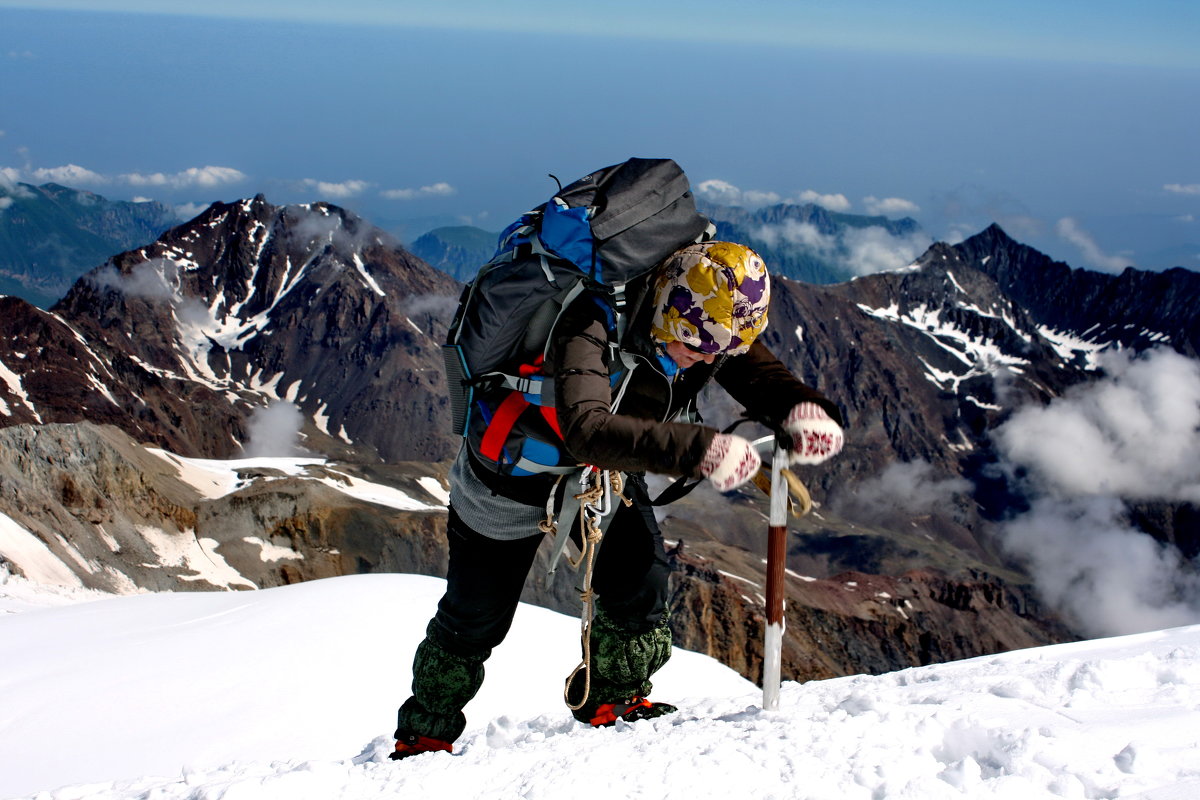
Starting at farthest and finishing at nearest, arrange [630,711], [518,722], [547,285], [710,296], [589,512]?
[630,711] < [518,722] < [589,512] < [710,296] < [547,285]

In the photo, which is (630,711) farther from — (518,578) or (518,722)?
(518,578)

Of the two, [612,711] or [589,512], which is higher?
[589,512]

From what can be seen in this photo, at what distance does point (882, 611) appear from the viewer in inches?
4380

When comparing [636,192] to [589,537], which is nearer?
[636,192]

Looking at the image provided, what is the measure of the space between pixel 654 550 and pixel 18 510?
52788 mm

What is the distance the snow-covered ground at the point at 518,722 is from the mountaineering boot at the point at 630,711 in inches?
11.4

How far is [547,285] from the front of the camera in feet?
15.8

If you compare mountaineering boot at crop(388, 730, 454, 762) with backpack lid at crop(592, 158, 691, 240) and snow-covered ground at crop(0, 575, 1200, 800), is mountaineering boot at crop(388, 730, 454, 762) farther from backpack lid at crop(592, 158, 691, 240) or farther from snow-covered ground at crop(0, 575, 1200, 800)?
backpack lid at crop(592, 158, 691, 240)

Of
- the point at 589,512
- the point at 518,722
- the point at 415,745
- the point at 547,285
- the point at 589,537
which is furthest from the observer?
the point at 518,722

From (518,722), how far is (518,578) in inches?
41.2

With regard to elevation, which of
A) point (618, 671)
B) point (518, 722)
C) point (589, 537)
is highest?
point (589, 537)

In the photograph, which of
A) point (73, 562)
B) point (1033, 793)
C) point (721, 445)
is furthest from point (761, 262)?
point (73, 562)

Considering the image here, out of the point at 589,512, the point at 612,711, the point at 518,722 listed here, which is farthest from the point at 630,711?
the point at 589,512

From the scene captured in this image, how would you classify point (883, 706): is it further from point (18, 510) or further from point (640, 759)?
point (18, 510)
